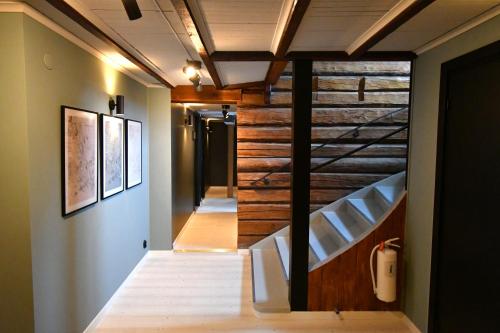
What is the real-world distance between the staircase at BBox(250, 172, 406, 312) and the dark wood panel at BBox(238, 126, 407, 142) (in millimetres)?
595

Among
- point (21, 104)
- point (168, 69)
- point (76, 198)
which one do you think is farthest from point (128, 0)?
point (168, 69)

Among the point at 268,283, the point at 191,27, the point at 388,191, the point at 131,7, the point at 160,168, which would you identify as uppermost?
the point at 191,27

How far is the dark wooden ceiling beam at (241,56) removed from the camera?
295 centimetres

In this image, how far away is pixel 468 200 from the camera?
227 cm

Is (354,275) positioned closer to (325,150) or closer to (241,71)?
(325,150)

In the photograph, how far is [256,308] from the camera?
10.6 feet

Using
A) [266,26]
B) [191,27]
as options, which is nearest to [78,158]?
[191,27]

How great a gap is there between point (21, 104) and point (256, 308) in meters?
2.51

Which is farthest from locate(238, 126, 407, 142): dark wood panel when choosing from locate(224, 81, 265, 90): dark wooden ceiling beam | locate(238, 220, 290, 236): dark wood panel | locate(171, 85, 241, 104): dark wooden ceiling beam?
locate(238, 220, 290, 236): dark wood panel

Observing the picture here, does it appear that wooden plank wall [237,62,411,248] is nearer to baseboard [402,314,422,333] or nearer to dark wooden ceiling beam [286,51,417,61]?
dark wooden ceiling beam [286,51,417,61]

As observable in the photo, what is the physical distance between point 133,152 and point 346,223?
8.63 ft

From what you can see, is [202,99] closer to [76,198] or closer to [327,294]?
[76,198]

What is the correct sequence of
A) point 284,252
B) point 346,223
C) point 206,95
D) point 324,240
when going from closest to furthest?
1. point 324,240
2. point 346,223
3. point 284,252
4. point 206,95

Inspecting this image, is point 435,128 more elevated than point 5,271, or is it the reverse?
point 435,128
